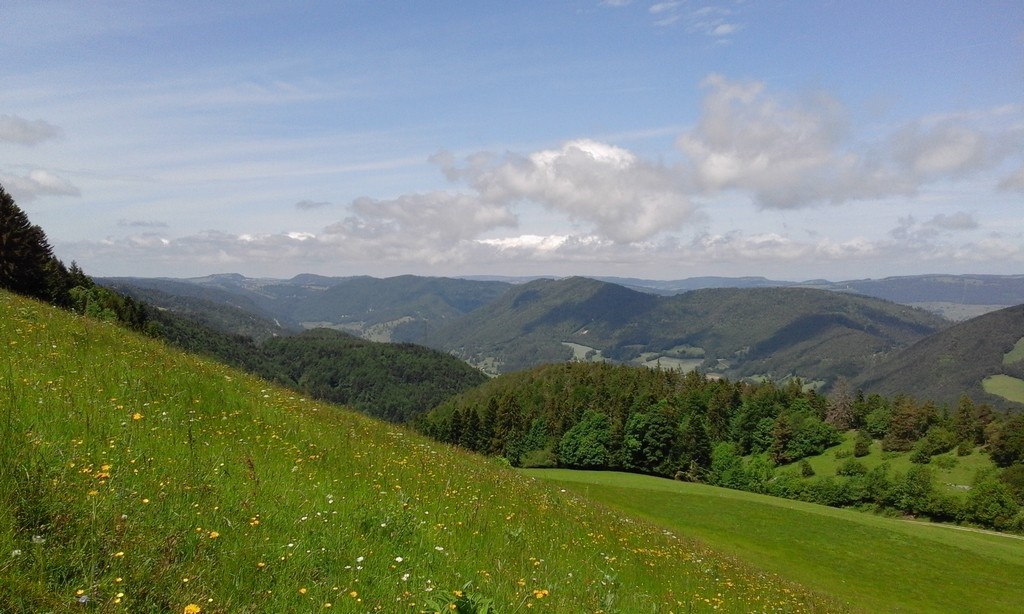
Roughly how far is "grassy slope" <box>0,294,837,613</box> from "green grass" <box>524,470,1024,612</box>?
13997 millimetres

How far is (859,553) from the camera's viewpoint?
3272 centimetres

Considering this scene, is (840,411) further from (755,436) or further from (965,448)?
(965,448)

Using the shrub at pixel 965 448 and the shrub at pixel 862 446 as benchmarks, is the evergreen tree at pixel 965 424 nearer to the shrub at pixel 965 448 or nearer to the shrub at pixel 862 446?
the shrub at pixel 965 448

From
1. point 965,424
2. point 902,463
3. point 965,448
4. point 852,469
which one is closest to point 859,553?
point 902,463

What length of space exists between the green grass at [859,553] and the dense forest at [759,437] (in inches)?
1869

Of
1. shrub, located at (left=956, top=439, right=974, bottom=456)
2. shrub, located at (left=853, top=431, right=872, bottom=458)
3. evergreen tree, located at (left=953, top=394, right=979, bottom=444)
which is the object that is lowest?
shrub, located at (left=853, top=431, right=872, bottom=458)

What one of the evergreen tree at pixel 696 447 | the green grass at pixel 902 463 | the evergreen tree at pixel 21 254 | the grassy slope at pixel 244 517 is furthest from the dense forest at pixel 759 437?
the grassy slope at pixel 244 517

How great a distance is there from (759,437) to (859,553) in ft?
274

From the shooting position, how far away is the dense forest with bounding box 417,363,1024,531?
258 feet

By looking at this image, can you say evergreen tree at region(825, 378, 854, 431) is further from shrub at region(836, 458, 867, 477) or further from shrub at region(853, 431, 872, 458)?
shrub at region(836, 458, 867, 477)

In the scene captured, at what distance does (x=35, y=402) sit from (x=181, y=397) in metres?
3.12

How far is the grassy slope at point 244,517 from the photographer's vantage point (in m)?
4.42

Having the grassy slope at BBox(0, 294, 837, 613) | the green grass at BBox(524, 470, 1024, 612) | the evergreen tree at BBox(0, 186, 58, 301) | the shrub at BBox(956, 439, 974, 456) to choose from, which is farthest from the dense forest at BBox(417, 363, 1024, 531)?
the grassy slope at BBox(0, 294, 837, 613)

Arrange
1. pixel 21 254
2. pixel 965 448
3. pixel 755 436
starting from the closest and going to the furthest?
1. pixel 21 254
2. pixel 965 448
3. pixel 755 436
